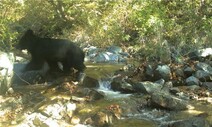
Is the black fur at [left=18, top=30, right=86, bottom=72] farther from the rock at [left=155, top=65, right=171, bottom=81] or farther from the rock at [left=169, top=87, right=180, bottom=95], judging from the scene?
the rock at [left=169, top=87, right=180, bottom=95]

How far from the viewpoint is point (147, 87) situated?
9414mm

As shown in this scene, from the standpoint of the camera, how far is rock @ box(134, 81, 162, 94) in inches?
368

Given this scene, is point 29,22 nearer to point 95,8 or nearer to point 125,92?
point 95,8

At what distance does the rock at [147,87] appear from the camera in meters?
9.34

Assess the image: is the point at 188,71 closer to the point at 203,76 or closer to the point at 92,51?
the point at 203,76

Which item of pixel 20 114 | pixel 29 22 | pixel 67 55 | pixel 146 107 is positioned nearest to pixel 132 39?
pixel 29 22

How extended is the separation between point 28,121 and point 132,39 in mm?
11405

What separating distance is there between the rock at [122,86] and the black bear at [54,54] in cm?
137

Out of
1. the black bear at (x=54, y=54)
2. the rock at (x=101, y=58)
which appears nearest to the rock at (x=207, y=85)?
the black bear at (x=54, y=54)

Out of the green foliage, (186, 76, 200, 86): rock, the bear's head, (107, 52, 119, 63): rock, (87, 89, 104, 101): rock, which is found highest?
the green foliage

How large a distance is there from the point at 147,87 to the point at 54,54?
289cm

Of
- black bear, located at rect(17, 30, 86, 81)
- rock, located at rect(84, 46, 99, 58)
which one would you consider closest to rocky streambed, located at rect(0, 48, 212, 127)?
black bear, located at rect(17, 30, 86, 81)

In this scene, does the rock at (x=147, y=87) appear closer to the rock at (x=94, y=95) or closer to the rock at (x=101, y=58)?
the rock at (x=94, y=95)

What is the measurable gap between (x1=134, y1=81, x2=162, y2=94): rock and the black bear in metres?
2.12
